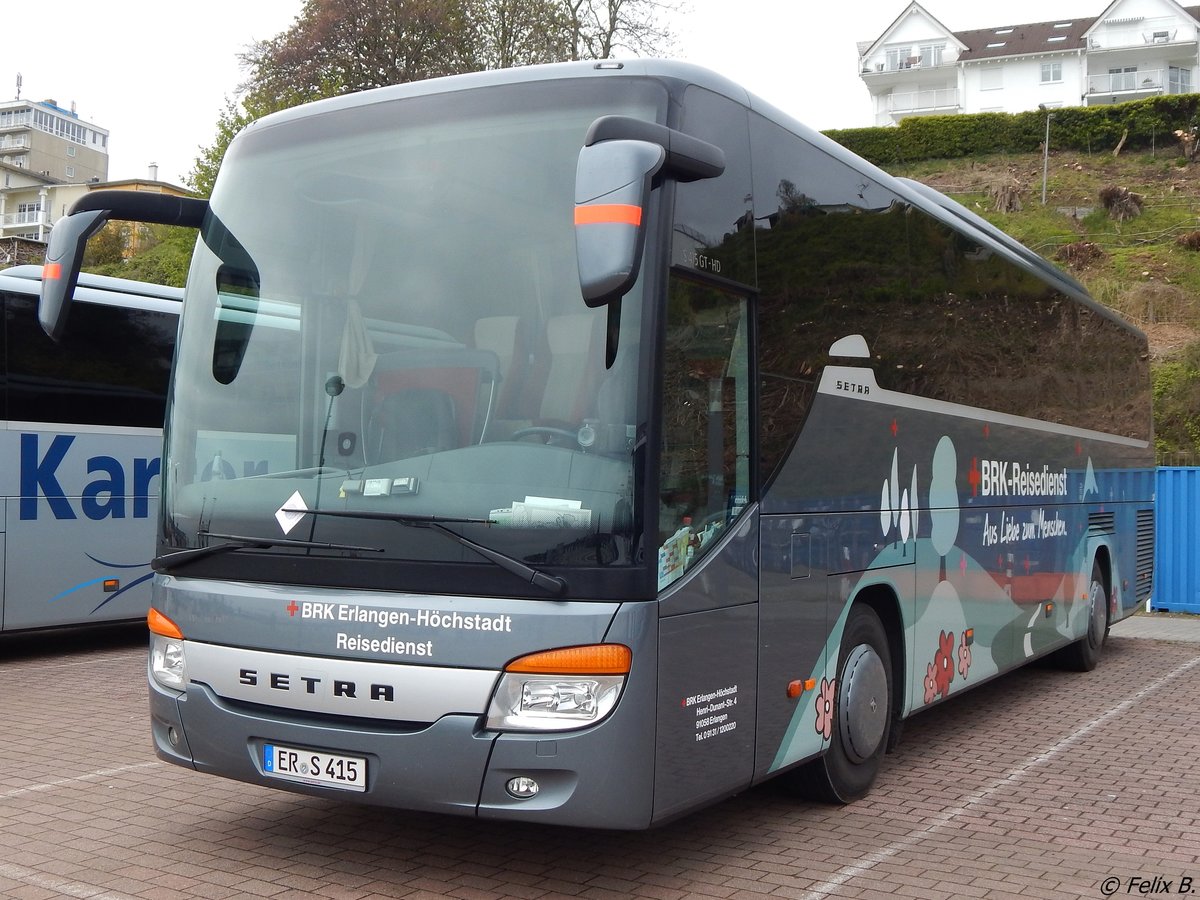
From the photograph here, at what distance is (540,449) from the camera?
470 cm

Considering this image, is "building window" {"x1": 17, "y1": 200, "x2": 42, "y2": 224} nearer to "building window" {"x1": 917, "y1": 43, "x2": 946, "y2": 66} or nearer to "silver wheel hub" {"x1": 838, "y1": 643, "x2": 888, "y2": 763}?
"building window" {"x1": 917, "y1": 43, "x2": 946, "y2": 66}

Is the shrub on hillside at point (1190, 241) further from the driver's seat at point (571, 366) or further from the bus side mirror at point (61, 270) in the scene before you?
the bus side mirror at point (61, 270)

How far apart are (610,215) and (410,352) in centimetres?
123

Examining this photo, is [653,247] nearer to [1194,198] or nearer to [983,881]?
[983,881]

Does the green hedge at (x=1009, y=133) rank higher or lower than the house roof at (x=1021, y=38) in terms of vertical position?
lower

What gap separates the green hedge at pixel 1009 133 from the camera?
50406 millimetres

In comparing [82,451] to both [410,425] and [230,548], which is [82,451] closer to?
[230,548]

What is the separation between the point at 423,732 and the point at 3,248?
39.6 meters

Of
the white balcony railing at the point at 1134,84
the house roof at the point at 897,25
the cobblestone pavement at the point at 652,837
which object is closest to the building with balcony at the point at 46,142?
the house roof at the point at 897,25

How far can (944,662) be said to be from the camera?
7879 mm

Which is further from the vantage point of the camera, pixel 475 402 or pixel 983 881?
pixel 983 881

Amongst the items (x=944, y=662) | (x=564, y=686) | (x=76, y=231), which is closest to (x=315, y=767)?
(x=564, y=686)

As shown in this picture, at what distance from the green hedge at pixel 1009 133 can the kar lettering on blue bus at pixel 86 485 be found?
4295 centimetres

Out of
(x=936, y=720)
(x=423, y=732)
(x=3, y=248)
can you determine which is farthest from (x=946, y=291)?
(x=3, y=248)
